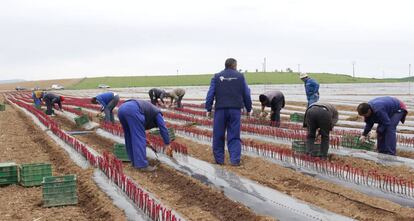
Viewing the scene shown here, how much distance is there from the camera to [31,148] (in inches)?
402

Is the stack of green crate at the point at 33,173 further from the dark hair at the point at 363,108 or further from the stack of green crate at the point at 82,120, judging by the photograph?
the stack of green crate at the point at 82,120

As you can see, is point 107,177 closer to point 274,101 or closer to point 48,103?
point 274,101

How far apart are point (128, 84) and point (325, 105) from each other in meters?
67.4

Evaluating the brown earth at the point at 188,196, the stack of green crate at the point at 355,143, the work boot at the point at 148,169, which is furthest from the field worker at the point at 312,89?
the work boot at the point at 148,169

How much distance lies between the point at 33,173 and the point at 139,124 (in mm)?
1607

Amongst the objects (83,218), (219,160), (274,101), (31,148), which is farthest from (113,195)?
(274,101)

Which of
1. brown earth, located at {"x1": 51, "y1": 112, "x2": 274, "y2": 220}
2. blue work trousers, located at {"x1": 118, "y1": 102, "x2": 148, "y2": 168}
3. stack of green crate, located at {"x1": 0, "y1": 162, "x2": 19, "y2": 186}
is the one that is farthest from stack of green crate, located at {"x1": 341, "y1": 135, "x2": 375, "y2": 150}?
stack of green crate, located at {"x1": 0, "y1": 162, "x2": 19, "y2": 186}

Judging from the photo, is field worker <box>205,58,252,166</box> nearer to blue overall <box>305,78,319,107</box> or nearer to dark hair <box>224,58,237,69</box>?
dark hair <box>224,58,237,69</box>

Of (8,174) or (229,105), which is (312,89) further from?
(8,174)

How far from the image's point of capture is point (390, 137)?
25.3ft

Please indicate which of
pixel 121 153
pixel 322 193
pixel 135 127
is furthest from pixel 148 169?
pixel 322 193

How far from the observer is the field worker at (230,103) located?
738 centimetres

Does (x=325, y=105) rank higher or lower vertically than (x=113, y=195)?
higher

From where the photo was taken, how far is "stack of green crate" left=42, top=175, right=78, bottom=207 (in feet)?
18.1
